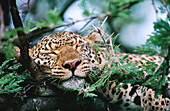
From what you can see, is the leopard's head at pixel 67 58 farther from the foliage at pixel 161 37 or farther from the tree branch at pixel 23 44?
the foliage at pixel 161 37

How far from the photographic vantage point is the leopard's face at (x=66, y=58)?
365cm

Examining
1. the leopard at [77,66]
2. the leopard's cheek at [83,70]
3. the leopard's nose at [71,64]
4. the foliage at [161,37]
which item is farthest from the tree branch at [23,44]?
the foliage at [161,37]

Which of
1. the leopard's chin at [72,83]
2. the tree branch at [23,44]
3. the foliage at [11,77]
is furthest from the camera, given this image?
the leopard's chin at [72,83]

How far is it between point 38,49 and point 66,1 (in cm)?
429

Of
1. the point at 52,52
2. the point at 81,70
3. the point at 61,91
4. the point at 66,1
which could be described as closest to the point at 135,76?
the point at 81,70

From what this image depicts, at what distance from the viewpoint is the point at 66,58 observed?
3.84m

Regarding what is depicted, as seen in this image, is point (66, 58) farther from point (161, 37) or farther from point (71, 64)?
point (161, 37)

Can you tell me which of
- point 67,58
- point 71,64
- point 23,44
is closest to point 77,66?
point 71,64

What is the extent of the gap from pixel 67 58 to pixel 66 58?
0.06 ft

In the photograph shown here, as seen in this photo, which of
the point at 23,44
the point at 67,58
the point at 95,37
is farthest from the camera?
the point at 95,37

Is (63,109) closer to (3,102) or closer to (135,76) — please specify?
(3,102)

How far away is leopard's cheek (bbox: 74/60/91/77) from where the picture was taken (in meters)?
3.65

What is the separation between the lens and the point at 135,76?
9.50ft

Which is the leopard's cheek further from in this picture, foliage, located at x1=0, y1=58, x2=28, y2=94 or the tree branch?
foliage, located at x1=0, y1=58, x2=28, y2=94
